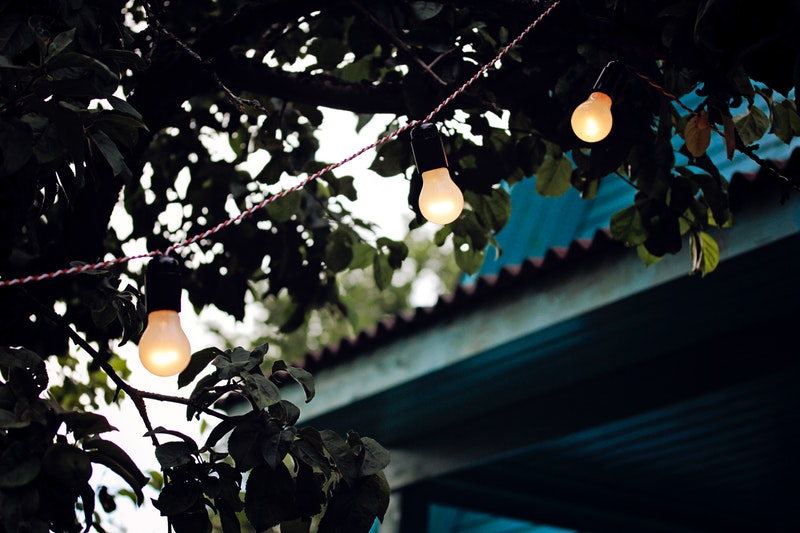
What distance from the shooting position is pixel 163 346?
2037mm

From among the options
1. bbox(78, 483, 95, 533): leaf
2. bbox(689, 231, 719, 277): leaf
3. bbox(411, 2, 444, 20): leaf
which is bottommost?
bbox(78, 483, 95, 533): leaf

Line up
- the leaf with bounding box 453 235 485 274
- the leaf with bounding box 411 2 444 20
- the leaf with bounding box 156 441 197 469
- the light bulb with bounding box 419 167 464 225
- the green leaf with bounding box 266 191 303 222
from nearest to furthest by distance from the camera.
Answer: the leaf with bounding box 156 441 197 469 → the light bulb with bounding box 419 167 464 225 → the leaf with bounding box 411 2 444 20 → the green leaf with bounding box 266 191 303 222 → the leaf with bounding box 453 235 485 274

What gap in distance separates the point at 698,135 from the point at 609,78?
0.29 m

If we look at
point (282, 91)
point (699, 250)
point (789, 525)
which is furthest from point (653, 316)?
point (789, 525)

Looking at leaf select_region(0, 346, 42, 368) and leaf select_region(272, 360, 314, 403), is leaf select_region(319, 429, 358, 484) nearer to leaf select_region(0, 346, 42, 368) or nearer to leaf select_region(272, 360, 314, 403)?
leaf select_region(272, 360, 314, 403)

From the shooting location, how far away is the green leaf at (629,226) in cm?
296

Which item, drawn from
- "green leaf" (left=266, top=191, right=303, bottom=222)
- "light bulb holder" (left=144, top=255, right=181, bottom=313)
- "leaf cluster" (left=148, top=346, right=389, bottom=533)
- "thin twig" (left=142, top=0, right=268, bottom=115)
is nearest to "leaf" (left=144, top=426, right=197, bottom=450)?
"leaf cluster" (left=148, top=346, right=389, bottom=533)

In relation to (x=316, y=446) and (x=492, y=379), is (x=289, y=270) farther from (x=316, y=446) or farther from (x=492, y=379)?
(x=316, y=446)

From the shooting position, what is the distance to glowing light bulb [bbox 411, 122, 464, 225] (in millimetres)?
2371

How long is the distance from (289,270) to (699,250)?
1467 mm

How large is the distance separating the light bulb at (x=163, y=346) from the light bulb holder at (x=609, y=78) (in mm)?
1286

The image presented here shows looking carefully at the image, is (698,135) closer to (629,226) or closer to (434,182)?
(629,226)

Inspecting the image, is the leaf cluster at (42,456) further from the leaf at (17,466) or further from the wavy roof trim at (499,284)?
the wavy roof trim at (499,284)

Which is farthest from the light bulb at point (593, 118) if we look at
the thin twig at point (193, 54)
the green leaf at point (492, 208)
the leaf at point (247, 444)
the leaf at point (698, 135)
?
A: the leaf at point (247, 444)
